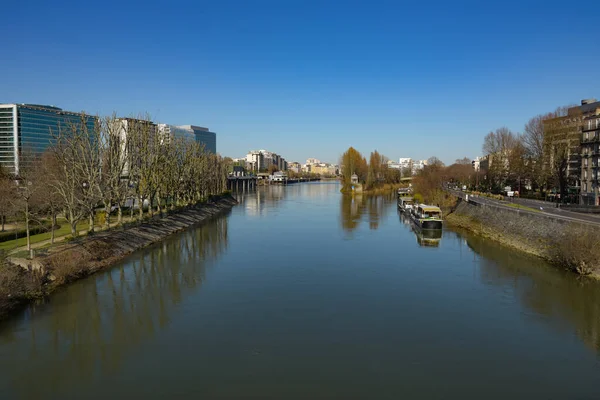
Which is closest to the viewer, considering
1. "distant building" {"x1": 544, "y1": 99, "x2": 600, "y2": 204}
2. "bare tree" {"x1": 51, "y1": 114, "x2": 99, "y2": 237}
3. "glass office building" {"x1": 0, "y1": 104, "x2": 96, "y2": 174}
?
"bare tree" {"x1": 51, "y1": 114, "x2": 99, "y2": 237}

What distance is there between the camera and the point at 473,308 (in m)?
16.1

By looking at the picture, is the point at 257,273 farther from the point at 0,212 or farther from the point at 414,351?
the point at 0,212

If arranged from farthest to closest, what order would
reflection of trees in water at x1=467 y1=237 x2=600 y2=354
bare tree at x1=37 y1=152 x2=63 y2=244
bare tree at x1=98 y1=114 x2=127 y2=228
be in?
1. bare tree at x1=98 y1=114 x2=127 y2=228
2. bare tree at x1=37 y1=152 x2=63 y2=244
3. reflection of trees in water at x1=467 y1=237 x2=600 y2=354

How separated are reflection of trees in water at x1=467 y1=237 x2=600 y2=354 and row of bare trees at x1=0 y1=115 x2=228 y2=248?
21655 mm

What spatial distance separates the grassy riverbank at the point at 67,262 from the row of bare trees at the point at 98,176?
56.7 inches

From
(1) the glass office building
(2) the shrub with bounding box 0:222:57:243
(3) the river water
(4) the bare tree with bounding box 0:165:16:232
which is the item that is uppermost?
(1) the glass office building

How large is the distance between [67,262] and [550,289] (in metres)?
21.3

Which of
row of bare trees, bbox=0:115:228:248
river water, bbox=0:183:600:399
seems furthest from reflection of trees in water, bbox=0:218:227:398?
row of bare trees, bbox=0:115:228:248

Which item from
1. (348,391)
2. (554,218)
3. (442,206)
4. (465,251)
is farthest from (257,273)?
(442,206)

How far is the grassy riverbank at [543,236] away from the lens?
19797 millimetres

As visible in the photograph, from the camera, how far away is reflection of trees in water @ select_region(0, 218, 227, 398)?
1113 centimetres

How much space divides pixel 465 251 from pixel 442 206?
26343mm

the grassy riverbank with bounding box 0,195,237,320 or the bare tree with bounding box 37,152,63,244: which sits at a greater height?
the bare tree with bounding box 37,152,63,244

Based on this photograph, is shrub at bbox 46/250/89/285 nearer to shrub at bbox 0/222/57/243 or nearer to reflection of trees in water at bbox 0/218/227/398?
reflection of trees in water at bbox 0/218/227/398
